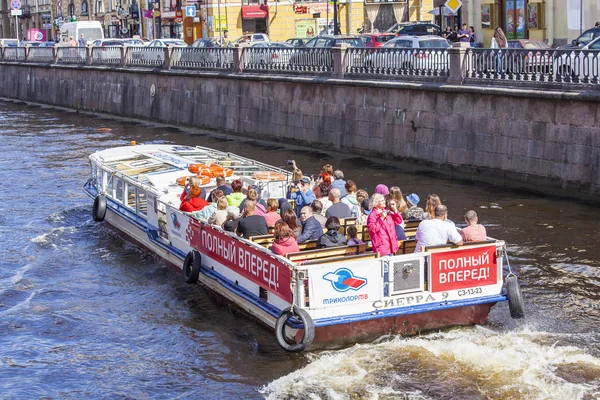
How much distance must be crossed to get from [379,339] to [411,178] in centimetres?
1262

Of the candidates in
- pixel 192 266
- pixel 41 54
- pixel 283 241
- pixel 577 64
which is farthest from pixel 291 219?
pixel 41 54

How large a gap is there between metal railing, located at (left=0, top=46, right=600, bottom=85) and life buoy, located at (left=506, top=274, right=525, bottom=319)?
351 inches

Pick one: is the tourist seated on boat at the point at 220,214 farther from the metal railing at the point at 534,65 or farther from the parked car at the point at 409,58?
the parked car at the point at 409,58

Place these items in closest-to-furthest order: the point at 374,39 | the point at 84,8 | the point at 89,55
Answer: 1. the point at 374,39
2. the point at 89,55
3. the point at 84,8

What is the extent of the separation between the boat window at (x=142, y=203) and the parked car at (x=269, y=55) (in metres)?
13.5

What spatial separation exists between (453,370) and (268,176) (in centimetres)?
776

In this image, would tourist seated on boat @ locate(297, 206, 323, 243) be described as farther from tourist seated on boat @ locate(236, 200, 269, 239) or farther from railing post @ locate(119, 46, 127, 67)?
railing post @ locate(119, 46, 127, 67)

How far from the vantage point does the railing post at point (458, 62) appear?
25.2 m

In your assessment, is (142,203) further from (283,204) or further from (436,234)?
(436,234)

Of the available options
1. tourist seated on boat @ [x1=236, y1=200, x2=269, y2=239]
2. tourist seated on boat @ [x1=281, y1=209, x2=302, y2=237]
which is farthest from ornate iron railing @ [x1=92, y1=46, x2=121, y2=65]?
tourist seated on boat @ [x1=281, y1=209, x2=302, y2=237]

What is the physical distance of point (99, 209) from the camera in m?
21.3

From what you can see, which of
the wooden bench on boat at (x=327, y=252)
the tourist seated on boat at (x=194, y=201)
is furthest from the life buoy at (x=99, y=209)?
the wooden bench on boat at (x=327, y=252)

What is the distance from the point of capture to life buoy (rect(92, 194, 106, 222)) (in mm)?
21344

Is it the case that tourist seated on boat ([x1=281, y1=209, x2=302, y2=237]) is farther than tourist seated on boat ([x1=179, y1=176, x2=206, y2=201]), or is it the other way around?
tourist seated on boat ([x1=179, y1=176, x2=206, y2=201])
